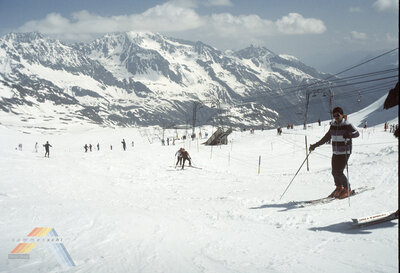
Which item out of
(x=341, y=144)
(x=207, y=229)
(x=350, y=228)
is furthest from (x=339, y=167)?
(x=207, y=229)

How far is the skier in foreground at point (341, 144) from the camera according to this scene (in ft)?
26.7

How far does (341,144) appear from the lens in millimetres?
8336

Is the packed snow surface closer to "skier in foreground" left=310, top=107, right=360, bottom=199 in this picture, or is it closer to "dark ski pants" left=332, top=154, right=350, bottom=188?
"skier in foreground" left=310, top=107, right=360, bottom=199

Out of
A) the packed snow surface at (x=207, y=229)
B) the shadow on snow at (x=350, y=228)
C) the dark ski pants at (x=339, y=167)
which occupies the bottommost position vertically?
the packed snow surface at (x=207, y=229)

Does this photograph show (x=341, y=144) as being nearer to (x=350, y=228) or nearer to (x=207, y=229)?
(x=350, y=228)

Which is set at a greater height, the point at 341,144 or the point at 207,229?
the point at 341,144

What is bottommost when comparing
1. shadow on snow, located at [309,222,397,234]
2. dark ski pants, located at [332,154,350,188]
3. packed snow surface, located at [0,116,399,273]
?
packed snow surface, located at [0,116,399,273]

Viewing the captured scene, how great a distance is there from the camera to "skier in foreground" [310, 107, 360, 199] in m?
8.15

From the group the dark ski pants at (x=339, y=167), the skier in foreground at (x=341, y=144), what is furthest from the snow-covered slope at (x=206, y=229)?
the dark ski pants at (x=339, y=167)

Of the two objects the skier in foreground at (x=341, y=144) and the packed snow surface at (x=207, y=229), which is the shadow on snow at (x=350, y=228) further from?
the skier in foreground at (x=341, y=144)

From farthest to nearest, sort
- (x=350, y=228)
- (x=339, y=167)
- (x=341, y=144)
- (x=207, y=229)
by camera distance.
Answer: (x=339, y=167) < (x=341, y=144) < (x=207, y=229) < (x=350, y=228)

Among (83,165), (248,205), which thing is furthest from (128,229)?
(83,165)

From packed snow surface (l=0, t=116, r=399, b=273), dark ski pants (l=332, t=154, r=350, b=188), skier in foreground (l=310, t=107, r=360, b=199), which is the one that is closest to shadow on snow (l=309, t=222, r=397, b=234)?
packed snow surface (l=0, t=116, r=399, b=273)

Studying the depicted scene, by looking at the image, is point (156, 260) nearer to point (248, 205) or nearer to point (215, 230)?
point (215, 230)
